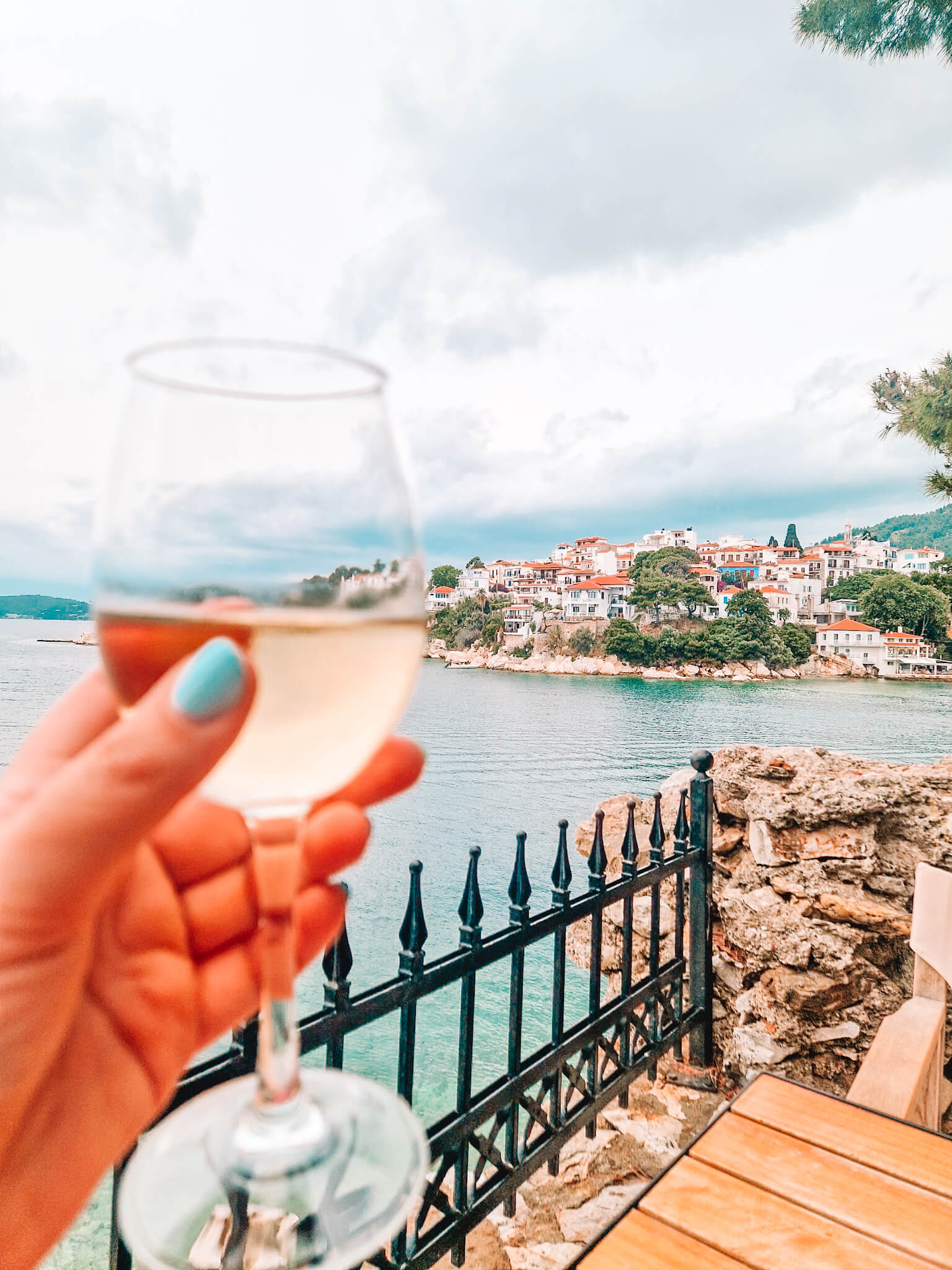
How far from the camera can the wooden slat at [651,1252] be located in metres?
1.13

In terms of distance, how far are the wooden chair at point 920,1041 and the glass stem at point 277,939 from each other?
4.88 ft

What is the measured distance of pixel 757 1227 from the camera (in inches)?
47.2

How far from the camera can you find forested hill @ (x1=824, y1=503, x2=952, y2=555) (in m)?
→ 71.6

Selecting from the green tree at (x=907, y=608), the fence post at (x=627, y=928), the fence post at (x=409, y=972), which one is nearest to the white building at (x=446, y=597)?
the green tree at (x=907, y=608)

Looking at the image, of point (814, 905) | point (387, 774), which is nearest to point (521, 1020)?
point (814, 905)

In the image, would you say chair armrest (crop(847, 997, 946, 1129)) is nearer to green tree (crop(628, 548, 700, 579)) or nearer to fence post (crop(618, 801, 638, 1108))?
fence post (crop(618, 801, 638, 1108))

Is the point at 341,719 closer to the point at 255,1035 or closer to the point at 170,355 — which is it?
the point at 170,355

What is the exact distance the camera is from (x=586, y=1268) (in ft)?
3.67

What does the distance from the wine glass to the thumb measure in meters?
0.03

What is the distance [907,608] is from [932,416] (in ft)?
136

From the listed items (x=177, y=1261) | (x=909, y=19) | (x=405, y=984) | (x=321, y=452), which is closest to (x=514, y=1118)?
(x=405, y=984)

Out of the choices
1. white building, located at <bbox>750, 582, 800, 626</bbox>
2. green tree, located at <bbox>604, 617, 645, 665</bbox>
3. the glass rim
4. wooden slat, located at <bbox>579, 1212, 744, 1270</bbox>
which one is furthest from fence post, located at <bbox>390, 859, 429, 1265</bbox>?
white building, located at <bbox>750, 582, 800, 626</bbox>

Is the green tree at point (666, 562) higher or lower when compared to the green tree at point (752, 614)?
higher

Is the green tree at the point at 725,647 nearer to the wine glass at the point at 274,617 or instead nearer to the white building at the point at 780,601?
the white building at the point at 780,601
